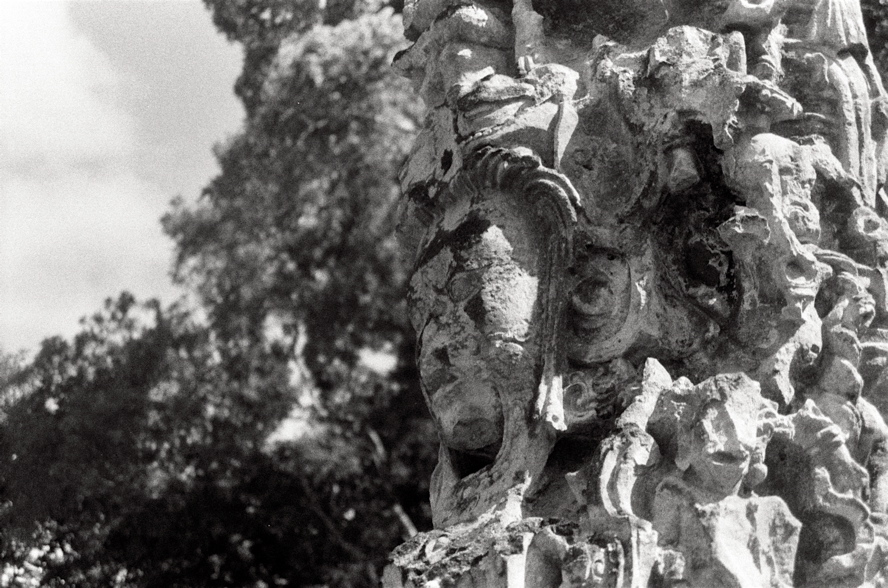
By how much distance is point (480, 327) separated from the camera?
380 cm

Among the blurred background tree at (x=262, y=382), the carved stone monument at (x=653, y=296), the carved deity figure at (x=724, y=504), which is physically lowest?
the carved deity figure at (x=724, y=504)

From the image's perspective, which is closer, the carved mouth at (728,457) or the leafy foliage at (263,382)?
the carved mouth at (728,457)

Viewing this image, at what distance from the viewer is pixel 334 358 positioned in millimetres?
15039

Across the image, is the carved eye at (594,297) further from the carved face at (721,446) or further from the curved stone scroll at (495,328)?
the carved face at (721,446)

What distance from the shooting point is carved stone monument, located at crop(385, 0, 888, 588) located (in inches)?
131

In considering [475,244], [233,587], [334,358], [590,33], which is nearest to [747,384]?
[475,244]

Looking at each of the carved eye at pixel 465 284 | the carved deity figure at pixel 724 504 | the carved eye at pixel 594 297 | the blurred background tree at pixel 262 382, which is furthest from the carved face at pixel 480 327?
the blurred background tree at pixel 262 382

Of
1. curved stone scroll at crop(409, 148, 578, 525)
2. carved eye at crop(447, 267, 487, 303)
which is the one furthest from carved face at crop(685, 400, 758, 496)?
carved eye at crop(447, 267, 487, 303)

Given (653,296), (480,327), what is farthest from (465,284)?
(653,296)

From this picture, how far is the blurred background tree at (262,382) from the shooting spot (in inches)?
479

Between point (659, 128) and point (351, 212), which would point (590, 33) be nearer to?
point (659, 128)

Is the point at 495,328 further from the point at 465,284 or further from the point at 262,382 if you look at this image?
the point at 262,382

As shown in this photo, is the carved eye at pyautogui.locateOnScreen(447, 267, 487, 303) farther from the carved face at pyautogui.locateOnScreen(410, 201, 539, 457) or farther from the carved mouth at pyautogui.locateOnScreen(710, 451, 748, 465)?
the carved mouth at pyautogui.locateOnScreen(710, 451, 748, 465)

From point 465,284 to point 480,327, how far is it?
4.6 inches
